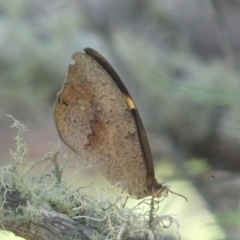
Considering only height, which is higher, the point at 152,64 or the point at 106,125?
the point at 152,64

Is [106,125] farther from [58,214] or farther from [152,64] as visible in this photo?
[152,64]

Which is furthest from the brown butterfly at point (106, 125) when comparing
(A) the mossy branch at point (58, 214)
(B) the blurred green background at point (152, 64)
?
(B) the blurred green background at point (152, 64)

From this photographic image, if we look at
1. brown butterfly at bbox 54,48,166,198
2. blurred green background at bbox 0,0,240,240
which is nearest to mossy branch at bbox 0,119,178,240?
brown butterfly at bbox 54,48,166,198

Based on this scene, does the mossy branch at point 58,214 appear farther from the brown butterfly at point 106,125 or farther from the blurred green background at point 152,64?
the blurred green background at point 152,64

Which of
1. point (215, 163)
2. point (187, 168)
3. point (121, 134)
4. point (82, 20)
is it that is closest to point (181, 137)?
point (215, 163)

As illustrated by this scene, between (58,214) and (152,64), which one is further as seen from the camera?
(152,64)

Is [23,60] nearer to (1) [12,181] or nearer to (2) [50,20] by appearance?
(2) [50,20]

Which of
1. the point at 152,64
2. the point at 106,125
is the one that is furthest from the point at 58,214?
the point at 152,64
